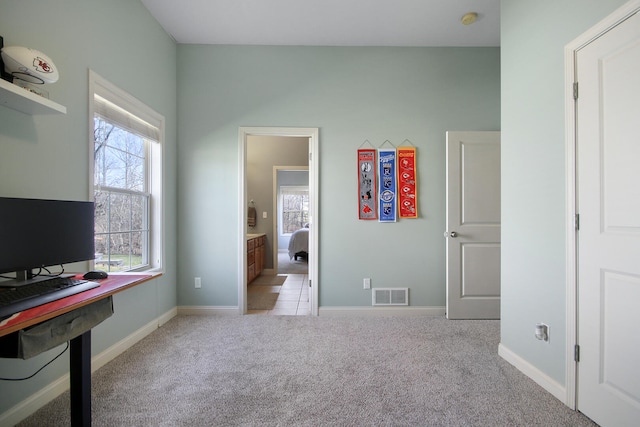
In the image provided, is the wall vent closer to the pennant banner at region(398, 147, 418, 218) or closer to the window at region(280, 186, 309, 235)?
the pennant banner at region(398, 147, 418, 218)

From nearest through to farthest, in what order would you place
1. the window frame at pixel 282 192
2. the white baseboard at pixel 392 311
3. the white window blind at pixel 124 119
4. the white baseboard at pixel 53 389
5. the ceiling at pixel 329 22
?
1. the white baseboard at pixel 53 389
2. the white window blind at pixel 124 119
3. the ceiling at pixel 329 22
4. the white baseboard at pixel 392 311
5. the window frame at pixel 282 192

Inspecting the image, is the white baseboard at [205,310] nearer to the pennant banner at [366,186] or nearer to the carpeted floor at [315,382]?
the carpeted floor at [315,382]

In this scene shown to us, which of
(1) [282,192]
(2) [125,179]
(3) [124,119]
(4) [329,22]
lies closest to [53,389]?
(2) [125,179]

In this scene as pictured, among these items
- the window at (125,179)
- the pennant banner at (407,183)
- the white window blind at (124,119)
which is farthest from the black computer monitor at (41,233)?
the pennant banner at (407,183)

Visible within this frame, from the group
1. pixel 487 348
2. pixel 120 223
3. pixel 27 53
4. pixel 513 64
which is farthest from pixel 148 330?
pixel 513 64

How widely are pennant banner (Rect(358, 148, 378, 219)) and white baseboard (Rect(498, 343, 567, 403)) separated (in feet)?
5.27

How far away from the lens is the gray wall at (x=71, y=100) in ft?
4.63

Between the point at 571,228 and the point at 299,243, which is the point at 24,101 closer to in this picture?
the point at 571,228

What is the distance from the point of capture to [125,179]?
2.38 metres

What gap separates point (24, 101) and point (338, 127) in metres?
2.37

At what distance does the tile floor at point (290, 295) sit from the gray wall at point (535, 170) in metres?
2.00

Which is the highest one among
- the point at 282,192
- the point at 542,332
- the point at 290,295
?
the point at 282,192

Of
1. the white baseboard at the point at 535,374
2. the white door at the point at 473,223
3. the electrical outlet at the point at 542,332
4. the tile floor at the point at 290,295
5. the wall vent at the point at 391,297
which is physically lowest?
the tile floor at the point at 290,295

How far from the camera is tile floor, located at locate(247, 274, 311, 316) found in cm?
315
